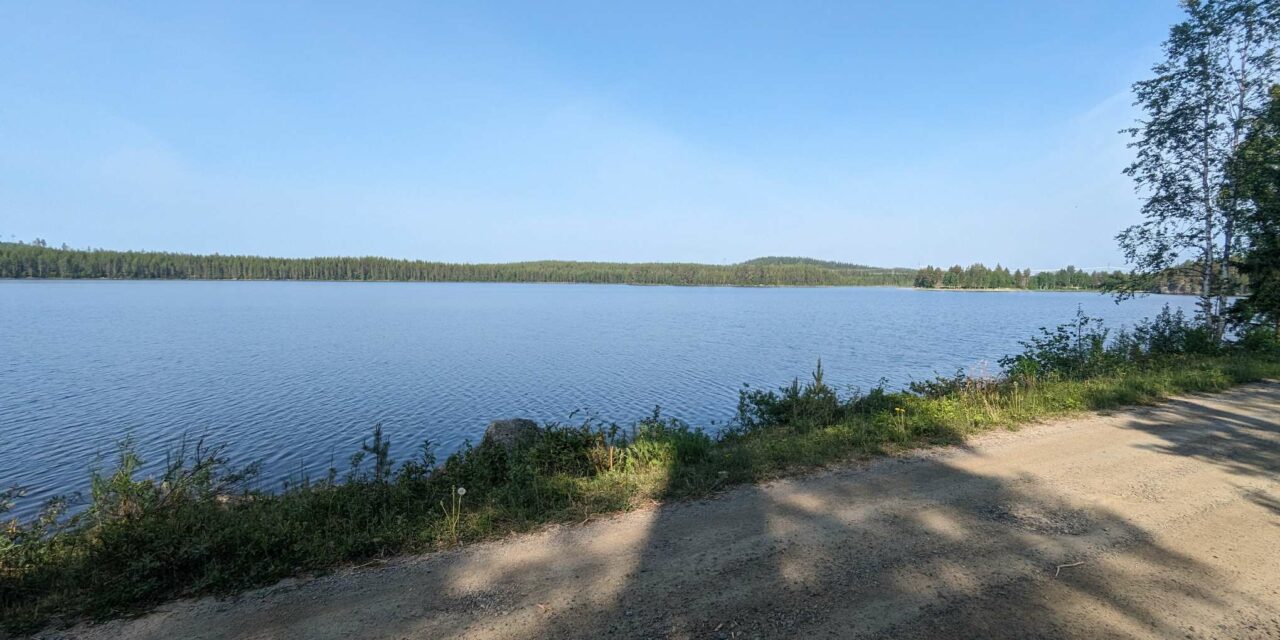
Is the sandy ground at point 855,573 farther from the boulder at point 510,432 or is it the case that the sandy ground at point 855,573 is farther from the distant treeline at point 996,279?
the distant treeline at point 996,279

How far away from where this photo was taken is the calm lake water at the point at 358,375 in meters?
14.8

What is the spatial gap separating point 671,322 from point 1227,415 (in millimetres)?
42135

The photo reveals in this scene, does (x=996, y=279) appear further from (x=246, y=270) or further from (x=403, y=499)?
(x=246, y=270)

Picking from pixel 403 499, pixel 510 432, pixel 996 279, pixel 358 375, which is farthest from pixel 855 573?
pixel 996 279

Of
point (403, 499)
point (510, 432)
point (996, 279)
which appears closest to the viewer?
point (403, 499)

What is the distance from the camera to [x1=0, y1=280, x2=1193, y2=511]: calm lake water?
1475 centimetres

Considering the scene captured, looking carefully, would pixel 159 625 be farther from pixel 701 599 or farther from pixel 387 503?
pixel 701 599

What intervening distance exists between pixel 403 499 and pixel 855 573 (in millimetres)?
4864

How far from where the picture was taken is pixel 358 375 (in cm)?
2348

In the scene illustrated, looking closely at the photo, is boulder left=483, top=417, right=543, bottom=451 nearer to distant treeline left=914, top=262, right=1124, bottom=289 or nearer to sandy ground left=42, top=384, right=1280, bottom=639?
sandy ground left=42, top=384, right=1280, bottom=639

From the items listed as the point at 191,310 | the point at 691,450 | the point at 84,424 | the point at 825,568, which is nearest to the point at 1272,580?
the point at 825,568

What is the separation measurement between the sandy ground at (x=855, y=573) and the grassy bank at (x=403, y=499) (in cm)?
38

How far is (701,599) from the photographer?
13.6 feet

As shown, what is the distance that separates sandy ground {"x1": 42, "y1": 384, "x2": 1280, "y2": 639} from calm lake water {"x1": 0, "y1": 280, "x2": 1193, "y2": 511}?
9206mm
